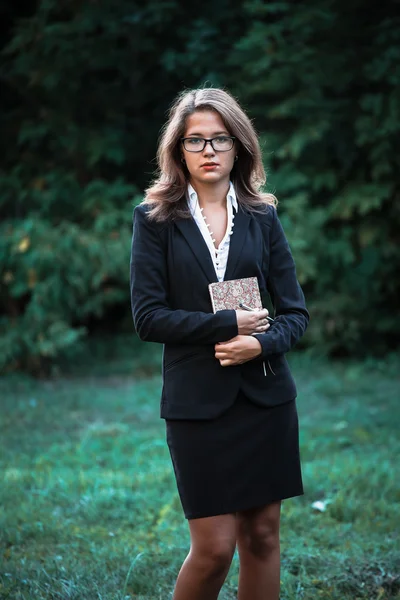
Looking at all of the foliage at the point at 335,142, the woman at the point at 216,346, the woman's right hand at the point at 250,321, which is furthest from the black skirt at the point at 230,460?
the foliage at the point at 335,142

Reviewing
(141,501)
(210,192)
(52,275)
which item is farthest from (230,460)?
(52,275)

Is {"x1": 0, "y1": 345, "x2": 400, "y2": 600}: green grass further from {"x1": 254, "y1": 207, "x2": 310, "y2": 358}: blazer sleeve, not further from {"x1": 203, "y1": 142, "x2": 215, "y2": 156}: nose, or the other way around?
{"x1": 203, "y1": 142, "x2": 215, "y2": 156}: nose

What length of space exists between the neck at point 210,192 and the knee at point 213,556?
121 cm

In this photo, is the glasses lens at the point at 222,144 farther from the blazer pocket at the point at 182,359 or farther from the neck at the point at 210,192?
the blazer pocket at the point at 182,359

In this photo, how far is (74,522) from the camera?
14.3 ft

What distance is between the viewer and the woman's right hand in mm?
2664

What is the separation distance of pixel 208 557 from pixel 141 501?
213 centimetres

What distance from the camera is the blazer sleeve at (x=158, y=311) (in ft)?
8.62

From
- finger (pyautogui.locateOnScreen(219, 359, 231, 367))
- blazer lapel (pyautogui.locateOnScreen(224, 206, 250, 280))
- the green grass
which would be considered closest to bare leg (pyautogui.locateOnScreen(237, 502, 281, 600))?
finger (pyautogui.locateOnScreen(219, 359, 231, 367))

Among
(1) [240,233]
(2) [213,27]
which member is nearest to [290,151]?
(2) [213,27]

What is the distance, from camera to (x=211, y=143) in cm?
275

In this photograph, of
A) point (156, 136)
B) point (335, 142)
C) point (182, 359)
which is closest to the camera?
point (182, 359)

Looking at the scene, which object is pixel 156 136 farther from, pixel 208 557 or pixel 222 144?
pixel 208 557

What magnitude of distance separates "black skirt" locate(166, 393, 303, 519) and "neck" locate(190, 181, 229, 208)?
732 millimetres
